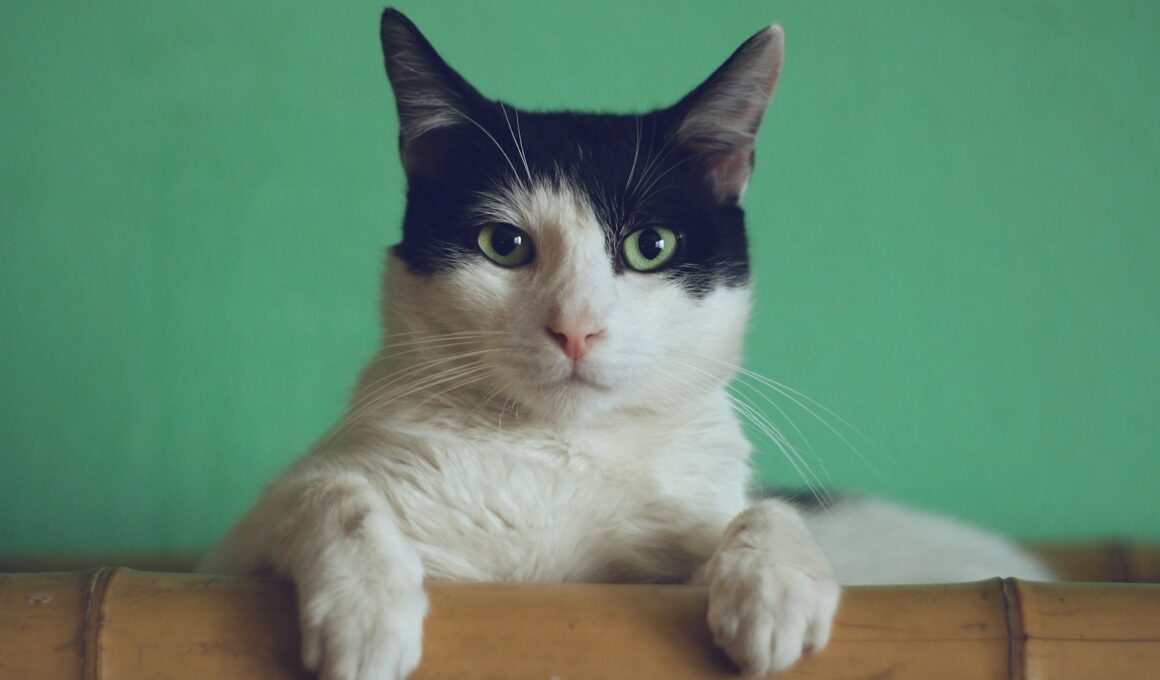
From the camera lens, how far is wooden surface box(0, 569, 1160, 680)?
0.89m

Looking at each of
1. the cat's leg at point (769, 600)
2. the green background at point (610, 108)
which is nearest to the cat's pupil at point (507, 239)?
the cat's leg at point (769, 600)

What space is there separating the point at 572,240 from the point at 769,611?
0.52 meters

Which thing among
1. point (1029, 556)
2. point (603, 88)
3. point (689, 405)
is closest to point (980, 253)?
point (1029, 556)

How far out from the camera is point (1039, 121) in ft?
7.23

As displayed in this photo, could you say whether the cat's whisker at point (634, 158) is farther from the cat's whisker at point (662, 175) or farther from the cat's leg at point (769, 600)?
the cat's leg at point (769, 600)

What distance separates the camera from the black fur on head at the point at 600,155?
1.32 m

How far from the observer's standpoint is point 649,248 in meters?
1.30

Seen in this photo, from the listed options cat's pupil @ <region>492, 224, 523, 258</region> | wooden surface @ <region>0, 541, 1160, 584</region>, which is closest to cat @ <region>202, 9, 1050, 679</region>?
cat's pupil @ <region>492, 224, 523, 258</region>

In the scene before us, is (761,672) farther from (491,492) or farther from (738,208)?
(738,208)

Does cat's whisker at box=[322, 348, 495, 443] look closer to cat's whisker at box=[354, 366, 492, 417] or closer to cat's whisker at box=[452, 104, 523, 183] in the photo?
cat's whisker at box=[354, 366, 492, 417]

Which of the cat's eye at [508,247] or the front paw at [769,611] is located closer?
the front paw at [769,611]


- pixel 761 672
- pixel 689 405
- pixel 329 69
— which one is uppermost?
pixel 329 69

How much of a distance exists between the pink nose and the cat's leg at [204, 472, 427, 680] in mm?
269

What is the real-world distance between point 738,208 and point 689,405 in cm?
33
